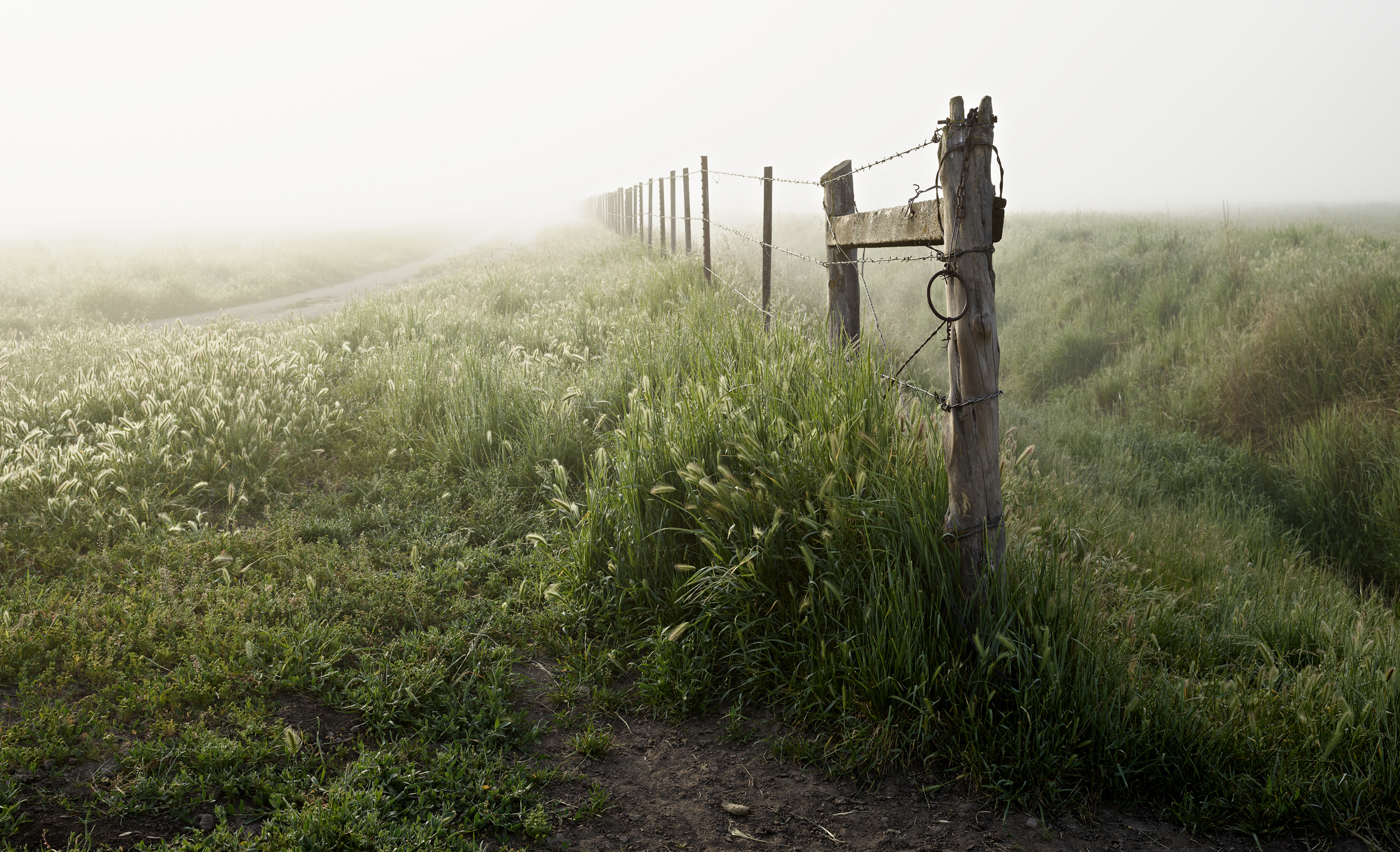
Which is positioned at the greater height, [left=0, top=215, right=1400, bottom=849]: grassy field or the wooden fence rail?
the wooden fence rail

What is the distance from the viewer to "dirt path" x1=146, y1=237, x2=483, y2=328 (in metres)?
13.2

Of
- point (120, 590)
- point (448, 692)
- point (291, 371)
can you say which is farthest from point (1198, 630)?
point (291, 371)

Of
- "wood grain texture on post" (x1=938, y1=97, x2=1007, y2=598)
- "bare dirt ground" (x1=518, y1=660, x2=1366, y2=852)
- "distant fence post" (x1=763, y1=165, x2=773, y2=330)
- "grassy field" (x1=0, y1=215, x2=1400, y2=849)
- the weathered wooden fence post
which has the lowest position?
"bare dirt ground" (x1=518, y1=660, x2=1366, y2=852)

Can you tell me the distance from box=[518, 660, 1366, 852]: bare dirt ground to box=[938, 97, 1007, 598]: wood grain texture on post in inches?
30.7

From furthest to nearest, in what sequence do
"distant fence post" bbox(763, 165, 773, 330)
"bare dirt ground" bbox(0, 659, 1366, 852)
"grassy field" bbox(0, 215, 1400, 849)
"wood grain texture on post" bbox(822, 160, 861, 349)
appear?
"distant fence post" bbox(763, 165, 773, 330) → "wood grain texture on post" bbox(822, 160, 861, 349) → "grassy field" bbox(0, 215, 1400, 849) → "bare dirt ground" bbox(0, 659, 1366, 852)

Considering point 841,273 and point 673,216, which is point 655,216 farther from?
point 841,273

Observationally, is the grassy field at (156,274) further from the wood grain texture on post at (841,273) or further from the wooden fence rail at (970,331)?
the wooden fence rail at (970,331)

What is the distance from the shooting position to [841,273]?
4340mm

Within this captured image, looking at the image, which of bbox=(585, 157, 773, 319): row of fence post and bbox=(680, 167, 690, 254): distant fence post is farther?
bbox=(680, 167, 690, 254): distant fence post

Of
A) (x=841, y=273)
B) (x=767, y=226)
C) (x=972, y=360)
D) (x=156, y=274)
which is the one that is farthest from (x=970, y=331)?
(x=156, y=274)

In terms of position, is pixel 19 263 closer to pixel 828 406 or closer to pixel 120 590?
pixel 120 590

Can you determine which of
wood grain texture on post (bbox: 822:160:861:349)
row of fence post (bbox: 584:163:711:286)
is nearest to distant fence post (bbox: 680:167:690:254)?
row of fence post (bbox: 584:163:711:286)

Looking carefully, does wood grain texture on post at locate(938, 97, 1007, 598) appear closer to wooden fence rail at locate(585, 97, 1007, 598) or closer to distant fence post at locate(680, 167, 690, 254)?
wooden fence rail at locate(585, 97, 1007, 598)

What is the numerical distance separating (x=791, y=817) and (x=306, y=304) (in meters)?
15.8
